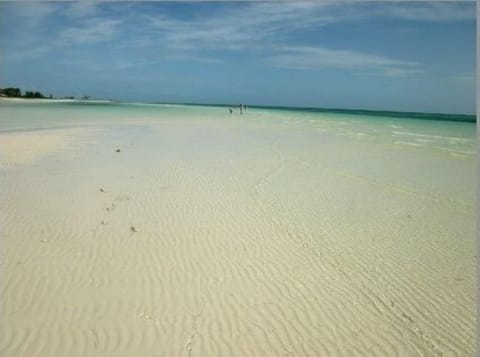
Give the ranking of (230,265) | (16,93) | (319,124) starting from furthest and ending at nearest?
1. (16,93)
2. (319,124)
3. (230,265)

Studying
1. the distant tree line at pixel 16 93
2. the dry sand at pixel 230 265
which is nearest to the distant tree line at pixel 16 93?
the distant tree line at pixel 16 93

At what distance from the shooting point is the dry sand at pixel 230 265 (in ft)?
15.9

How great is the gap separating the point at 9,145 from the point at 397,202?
16.0 metres

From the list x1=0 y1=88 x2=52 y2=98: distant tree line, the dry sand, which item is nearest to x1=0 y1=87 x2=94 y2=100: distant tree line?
x1=0 y1=88 x2=52 y2=98: distant tree line

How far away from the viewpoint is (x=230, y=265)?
6707 mm

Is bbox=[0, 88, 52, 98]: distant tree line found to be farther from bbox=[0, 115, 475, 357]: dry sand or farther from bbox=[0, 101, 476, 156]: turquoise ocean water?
bbox=[0, 115, 475, 357]: dry sand

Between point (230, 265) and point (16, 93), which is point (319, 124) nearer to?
point (230, 265)

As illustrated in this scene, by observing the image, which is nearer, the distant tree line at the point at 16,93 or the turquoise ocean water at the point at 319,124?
the turquoise ocean water at the point at 319,124

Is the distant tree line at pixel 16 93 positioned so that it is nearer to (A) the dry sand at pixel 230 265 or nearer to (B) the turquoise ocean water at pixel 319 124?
(B) the turquoise ocean water at pixel 319 124

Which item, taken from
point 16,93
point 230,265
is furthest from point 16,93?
point 230,265

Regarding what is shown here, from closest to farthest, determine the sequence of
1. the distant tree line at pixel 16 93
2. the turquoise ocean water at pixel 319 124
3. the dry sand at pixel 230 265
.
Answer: the dry sand at pixel 230 265
the turquoise ocean water at pixel 319 124
the distant tree line at pixel 16 93

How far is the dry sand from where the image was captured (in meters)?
4.85

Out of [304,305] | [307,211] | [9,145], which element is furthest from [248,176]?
[9,145]

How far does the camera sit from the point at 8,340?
15.4ft
